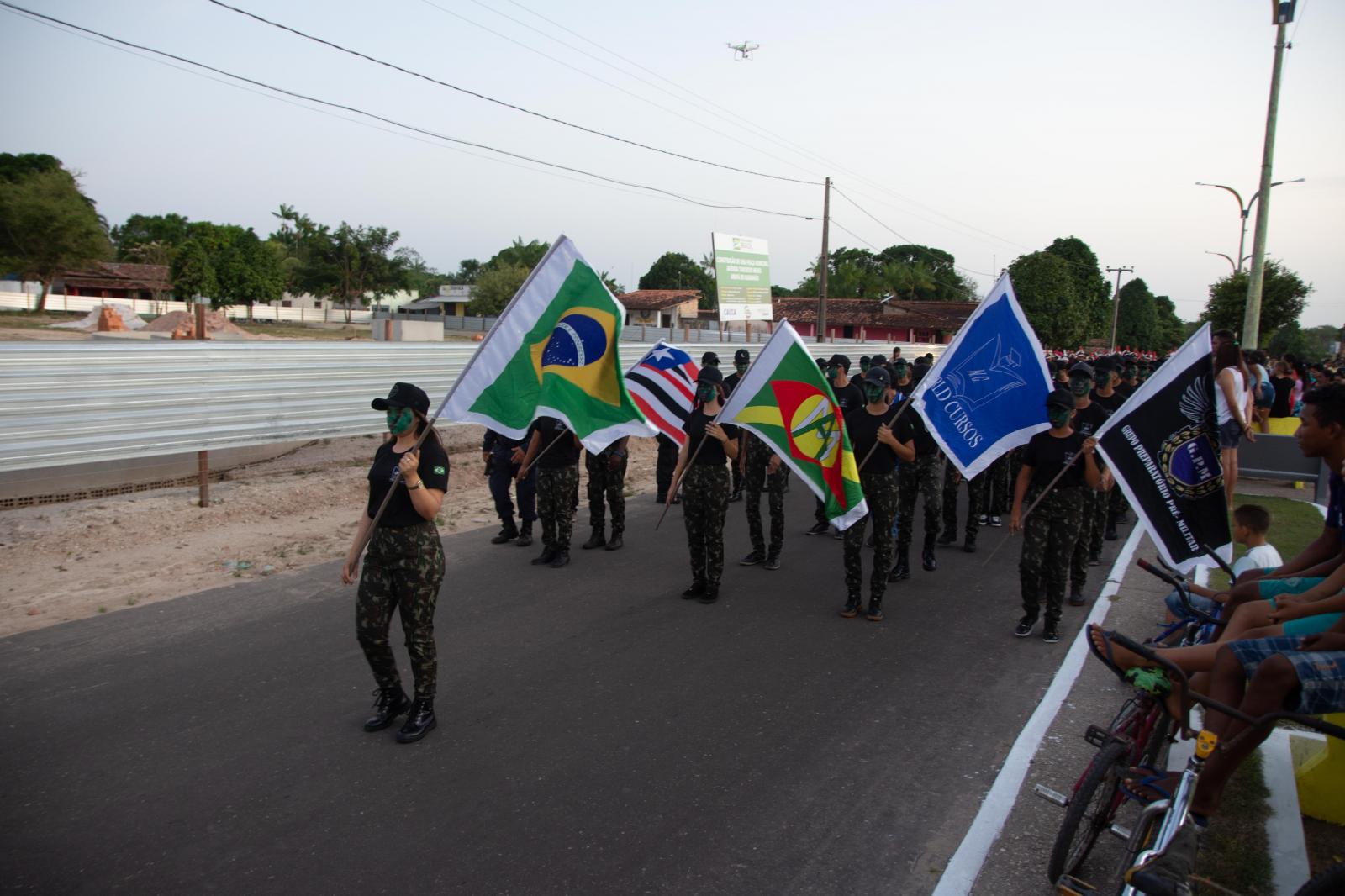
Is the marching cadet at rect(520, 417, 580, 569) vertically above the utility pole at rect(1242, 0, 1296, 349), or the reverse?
the utility pole at rect(1242, 0, 1296, 349)

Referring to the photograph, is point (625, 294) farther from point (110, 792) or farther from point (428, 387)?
point (110, 792)

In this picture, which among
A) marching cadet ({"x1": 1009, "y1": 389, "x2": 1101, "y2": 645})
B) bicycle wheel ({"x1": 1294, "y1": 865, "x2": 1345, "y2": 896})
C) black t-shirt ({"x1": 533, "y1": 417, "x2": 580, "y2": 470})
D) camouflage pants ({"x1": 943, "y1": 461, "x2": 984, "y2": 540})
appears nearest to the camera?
bicycle wheel ({"x1": 1294, "y1": 865, "x2": 1345, "y2": 896})

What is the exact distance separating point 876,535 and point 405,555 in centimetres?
402

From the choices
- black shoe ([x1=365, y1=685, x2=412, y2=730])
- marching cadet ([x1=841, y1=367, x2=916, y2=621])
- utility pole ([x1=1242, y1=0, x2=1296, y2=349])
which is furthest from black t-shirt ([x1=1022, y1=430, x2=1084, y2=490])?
utility pole ([x1=1242, y1=0, x2=1296, y2=349])

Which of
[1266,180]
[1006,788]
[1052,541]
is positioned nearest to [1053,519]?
[1052,541]

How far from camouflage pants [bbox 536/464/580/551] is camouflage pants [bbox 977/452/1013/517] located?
548 cm

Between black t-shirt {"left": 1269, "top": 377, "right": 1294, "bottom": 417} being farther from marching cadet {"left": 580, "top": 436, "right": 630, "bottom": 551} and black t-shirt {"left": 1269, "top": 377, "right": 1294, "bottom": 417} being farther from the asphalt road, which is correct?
marching cadet {"left": 580, "top": 436, "right": 630, "bottom": 551}

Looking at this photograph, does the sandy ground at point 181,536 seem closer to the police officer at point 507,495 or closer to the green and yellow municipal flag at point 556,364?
the police officer at point 507,495

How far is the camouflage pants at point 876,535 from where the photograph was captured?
23.1 feet

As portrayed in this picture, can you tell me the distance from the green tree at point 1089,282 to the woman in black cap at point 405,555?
175 feet

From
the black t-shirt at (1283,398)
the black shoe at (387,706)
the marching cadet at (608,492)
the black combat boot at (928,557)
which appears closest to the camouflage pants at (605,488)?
the marching cadet at (608,492)

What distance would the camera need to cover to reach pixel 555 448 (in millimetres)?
8164

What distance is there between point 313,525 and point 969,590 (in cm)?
691

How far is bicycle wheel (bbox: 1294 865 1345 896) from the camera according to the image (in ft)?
8.21
